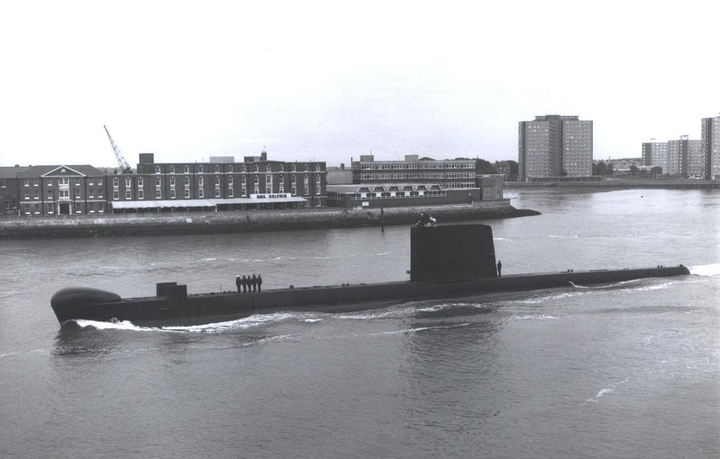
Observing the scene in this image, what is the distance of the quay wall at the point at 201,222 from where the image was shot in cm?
6425

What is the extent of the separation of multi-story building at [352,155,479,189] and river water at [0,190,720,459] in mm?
53260

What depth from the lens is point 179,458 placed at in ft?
52.0

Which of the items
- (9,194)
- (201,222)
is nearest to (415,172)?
(201,222)

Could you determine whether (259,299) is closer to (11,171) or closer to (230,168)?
(230,168)

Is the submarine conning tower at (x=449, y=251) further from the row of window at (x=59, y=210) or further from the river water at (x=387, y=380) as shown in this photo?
the row of window at (x=59, y=210)

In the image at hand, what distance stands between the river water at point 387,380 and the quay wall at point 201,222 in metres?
29.6

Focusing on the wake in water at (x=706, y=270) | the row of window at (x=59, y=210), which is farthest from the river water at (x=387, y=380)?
the row of window at (x=59, y=210)

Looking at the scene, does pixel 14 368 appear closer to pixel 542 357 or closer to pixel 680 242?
pixel 542 357

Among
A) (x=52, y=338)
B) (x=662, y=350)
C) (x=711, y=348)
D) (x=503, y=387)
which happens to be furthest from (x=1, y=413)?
(x=711, y=348)

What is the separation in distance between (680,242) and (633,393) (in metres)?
38.3

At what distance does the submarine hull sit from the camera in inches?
1037

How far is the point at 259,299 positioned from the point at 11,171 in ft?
183

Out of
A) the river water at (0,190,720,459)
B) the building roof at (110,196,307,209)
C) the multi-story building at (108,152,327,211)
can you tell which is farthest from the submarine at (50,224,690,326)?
the multi-story building at (108,152,327,211)

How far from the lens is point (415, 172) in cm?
9056
